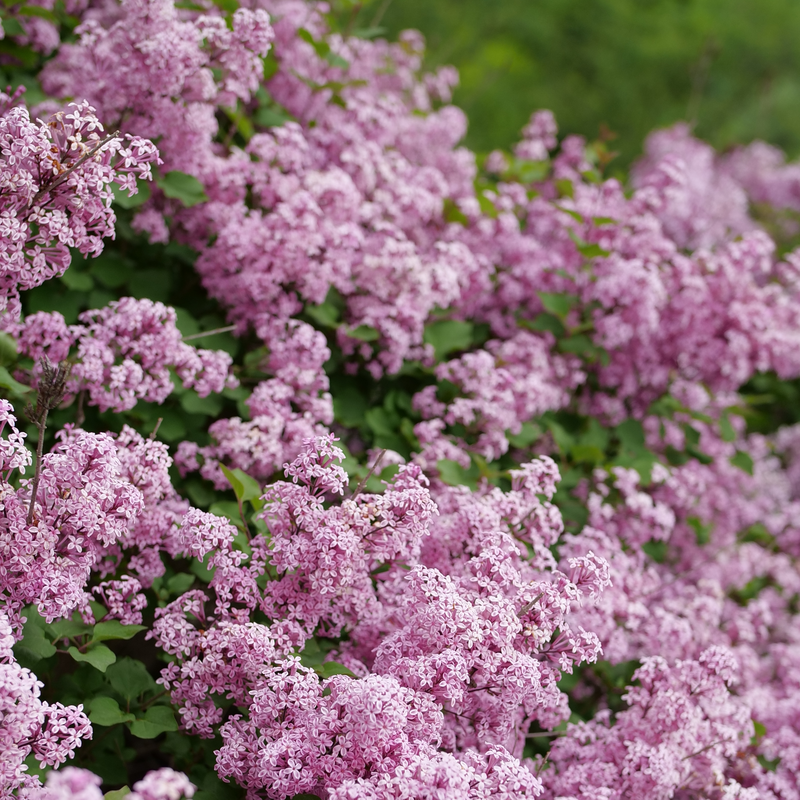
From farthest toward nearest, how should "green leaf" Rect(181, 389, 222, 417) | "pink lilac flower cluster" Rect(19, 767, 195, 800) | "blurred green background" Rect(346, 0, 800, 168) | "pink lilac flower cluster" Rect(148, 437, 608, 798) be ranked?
1. "blurred green background" Rect(346, 0, 800, 168)
2. "green leaf" Rect(181, 389, 222, 417)
3. "pink lilac flower cluster" Rect(148, 437, 608, 798)
4. "pink lilac flower cluster" Rect(19, 767, 195, 800)

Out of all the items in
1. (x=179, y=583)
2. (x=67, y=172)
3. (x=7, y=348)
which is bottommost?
(x=179, y=583)

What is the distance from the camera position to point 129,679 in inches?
105

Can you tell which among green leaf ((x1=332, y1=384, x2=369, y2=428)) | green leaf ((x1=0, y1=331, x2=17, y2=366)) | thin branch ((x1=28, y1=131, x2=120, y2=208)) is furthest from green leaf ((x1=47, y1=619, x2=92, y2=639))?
green leaf ((x1=332, y1=384, x2=369, y2=428))

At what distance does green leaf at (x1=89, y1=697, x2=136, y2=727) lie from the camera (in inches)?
95.8

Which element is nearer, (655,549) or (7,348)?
(7,348)

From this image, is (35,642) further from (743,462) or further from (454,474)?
(743,462)

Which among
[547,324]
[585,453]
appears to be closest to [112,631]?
[585,453]

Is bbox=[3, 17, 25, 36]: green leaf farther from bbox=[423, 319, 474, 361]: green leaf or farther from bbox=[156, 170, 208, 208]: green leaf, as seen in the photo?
bbox=[423, 319, 474, 361]: green leaf

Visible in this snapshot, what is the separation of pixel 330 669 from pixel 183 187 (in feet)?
7.15

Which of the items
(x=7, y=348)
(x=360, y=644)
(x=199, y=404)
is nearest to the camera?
(x=360, y=644)

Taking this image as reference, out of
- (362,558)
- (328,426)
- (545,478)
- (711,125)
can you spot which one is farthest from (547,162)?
(711,125)

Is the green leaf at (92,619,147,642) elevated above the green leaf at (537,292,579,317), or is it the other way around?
the green leaf at (537,292,579,317)

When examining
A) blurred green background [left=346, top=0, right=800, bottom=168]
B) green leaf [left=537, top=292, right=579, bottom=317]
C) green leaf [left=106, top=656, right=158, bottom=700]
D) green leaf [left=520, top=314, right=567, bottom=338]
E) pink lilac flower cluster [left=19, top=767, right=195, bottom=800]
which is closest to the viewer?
pink lilac flower cluster [left=19, top=767, right=195, bottom=800]

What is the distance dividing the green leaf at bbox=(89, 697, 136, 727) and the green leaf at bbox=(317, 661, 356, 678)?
590 millimetres
